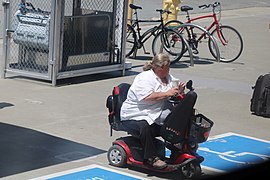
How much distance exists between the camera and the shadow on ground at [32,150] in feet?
20.9

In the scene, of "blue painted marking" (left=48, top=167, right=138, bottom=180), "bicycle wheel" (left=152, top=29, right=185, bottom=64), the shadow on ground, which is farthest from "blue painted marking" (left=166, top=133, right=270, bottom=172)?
"bicycle wheel" (left=152, top=29, right=185, bottom=64)

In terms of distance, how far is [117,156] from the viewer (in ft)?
21.1

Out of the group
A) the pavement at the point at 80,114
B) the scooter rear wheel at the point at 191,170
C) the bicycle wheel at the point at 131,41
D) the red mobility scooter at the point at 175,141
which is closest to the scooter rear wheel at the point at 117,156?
the red mobility scooter at the point at 175,141

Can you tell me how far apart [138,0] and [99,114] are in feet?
58.3

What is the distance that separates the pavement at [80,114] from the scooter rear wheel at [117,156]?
101 mm

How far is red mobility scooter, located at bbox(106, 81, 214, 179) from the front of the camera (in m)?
6.04

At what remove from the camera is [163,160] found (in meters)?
6.25

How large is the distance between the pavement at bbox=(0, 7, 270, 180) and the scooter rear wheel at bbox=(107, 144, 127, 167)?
Result: 101 millimetres

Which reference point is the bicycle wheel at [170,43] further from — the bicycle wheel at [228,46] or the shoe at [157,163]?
the shoe at [157,163]

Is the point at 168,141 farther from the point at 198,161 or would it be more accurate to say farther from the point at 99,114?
the point at 99,114

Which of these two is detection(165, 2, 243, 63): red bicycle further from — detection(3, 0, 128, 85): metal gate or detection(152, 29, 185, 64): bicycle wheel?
detection(3, 0, 128, 85): metal gate

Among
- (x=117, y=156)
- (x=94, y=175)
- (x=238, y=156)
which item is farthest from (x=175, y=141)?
(x=238, y=156)

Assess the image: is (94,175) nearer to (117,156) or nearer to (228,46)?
(117,156)

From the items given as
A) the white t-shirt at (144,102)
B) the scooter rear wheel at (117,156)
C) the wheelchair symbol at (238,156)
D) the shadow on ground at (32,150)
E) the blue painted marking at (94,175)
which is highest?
the white t-shirt at (144,102)
